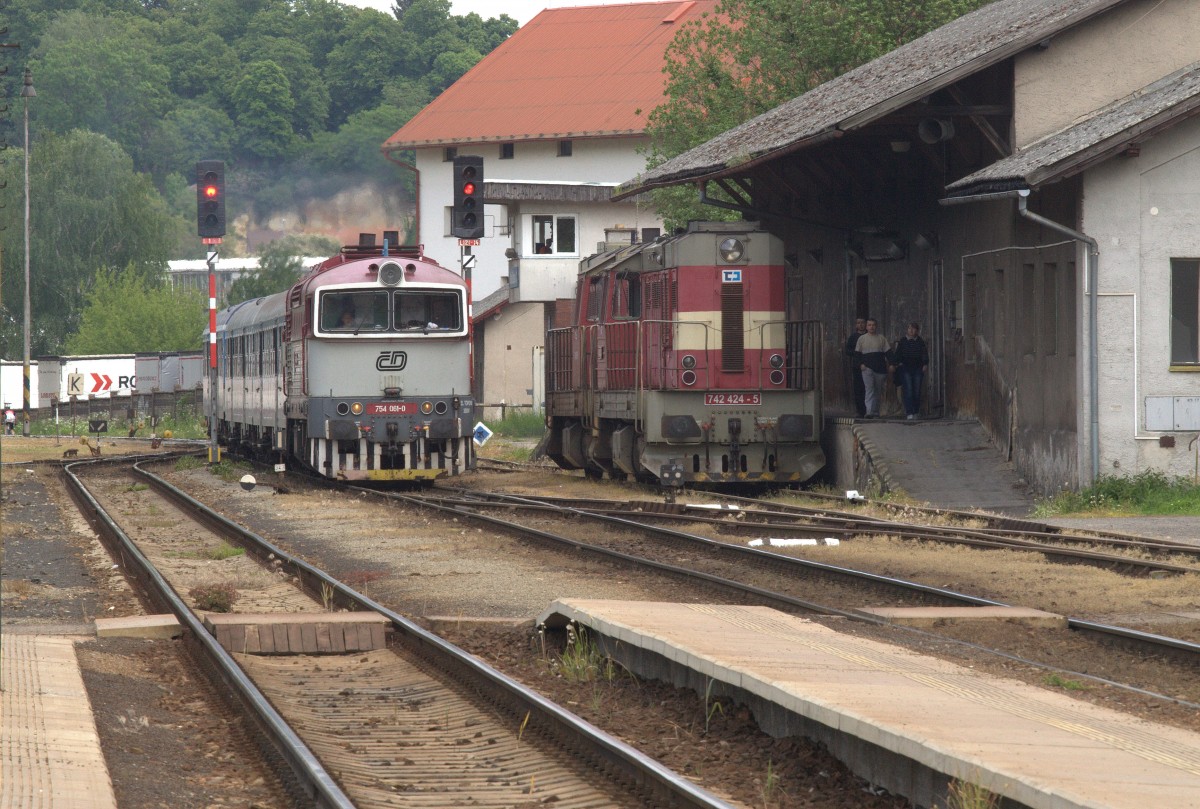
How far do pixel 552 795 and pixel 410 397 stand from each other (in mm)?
17552

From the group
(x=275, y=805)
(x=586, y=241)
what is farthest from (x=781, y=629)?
(x=586, y=241)

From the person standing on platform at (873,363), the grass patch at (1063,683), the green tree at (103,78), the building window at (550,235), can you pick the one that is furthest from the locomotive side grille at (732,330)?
the green tree at (103,78)

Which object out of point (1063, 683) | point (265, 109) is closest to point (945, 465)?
point (1063, 683)

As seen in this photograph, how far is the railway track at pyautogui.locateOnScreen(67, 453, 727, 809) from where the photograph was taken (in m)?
6.76

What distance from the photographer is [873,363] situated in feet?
83.9

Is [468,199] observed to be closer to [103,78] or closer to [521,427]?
[521,427]

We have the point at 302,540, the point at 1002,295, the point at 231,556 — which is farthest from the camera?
the point at 1002,295

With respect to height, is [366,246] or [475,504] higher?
[366,246]

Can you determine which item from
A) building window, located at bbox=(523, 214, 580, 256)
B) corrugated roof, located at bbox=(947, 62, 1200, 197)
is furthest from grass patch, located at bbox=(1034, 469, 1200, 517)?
building window, located at bbox=(523, 214, 580, 256)

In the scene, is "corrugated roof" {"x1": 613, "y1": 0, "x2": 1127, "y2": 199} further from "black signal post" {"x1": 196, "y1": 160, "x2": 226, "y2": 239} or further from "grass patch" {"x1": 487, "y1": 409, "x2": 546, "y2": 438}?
"grass patch" {"x1": 487, "y1": 409, "x2": 546, "y2": 438}

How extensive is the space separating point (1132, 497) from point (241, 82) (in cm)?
10233

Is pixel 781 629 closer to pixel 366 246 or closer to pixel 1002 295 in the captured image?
pixel 1002 295

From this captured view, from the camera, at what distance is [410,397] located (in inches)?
946

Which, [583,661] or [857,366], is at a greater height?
[857,366]
